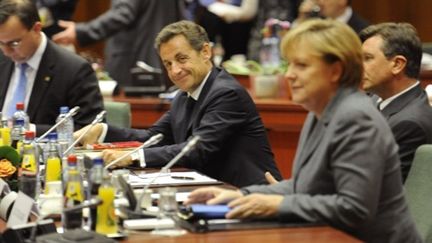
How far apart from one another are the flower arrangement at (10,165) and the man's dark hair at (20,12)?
148 cm

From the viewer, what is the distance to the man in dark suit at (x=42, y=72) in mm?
5188

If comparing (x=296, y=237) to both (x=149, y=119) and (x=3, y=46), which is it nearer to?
(x=3, y=46)

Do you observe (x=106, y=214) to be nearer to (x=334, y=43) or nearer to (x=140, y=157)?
(x=334, y=43)

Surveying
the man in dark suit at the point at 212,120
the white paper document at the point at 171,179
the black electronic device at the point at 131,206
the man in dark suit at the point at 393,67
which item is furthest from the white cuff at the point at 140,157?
the black electronic device at the point at 131,206

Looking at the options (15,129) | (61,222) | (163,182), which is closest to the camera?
(61,222)

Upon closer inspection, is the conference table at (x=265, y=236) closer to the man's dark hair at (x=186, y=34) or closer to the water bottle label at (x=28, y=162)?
the water bottle label at (x=28, y=162)

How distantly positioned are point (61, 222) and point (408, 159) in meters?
1.46

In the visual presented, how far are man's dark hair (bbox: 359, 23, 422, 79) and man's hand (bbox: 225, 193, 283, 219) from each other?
1372mm

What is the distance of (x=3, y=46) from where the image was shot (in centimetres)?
523

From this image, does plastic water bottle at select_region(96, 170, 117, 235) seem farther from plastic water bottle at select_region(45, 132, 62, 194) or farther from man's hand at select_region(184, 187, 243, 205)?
plastic water bottle at select_region(45, 132, 62, 194)

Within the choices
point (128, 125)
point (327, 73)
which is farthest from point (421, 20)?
point (327, 73)

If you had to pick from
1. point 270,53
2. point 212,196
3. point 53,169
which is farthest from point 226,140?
point 270,53

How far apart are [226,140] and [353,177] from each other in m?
1.49

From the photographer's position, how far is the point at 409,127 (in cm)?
406
